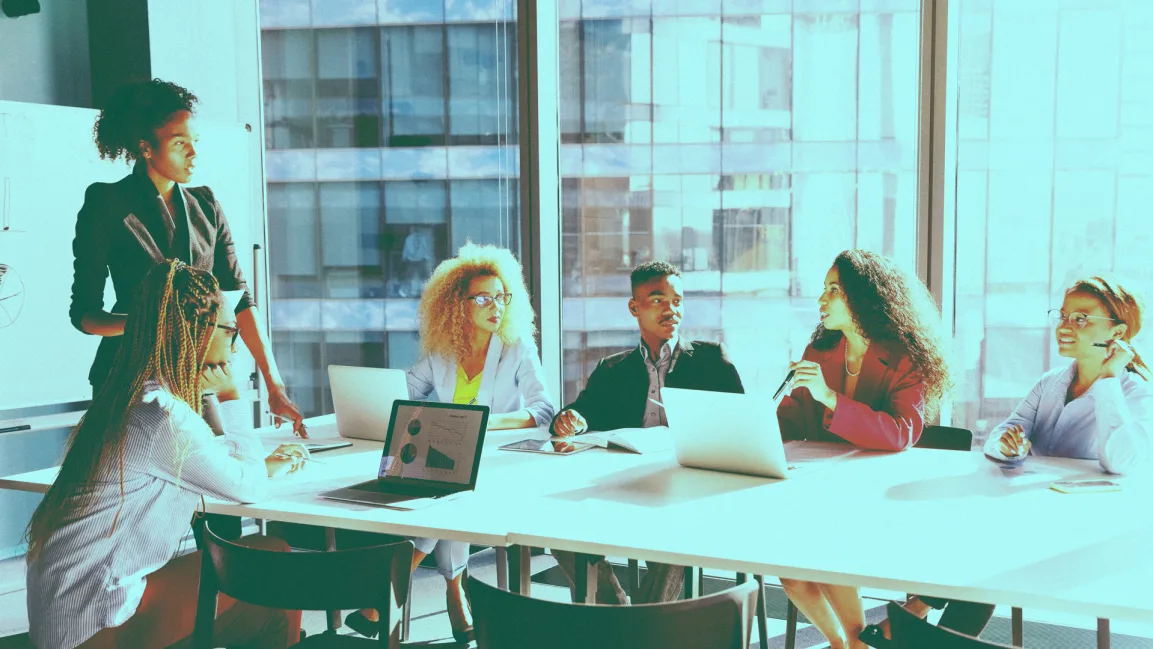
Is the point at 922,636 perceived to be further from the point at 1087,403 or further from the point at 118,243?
the point at 118,243

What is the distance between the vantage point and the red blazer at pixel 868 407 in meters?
2.59

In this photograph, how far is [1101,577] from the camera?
1.57m

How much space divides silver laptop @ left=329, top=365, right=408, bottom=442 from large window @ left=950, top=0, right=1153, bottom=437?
2053 millimetres

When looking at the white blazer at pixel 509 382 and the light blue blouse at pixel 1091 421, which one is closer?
the light blue blouse at pixel 1091 421

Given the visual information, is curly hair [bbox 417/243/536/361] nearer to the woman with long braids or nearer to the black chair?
the woman with long braids

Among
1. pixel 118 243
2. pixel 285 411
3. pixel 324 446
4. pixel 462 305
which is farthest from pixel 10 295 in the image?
pixel 462 305

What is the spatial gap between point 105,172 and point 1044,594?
3667 millimetres

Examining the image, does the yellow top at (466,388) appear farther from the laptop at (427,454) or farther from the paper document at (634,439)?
the laptop at (427,454)

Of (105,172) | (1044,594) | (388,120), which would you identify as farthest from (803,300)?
(105,172)

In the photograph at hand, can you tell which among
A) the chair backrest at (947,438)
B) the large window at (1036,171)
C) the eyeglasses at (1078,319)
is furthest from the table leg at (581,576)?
the large window at (1036,171)

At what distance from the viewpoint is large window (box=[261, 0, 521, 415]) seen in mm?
4324

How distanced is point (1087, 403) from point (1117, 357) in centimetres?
14

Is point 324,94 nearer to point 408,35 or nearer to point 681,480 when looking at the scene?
point 408,35

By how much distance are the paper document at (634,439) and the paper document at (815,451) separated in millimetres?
362
